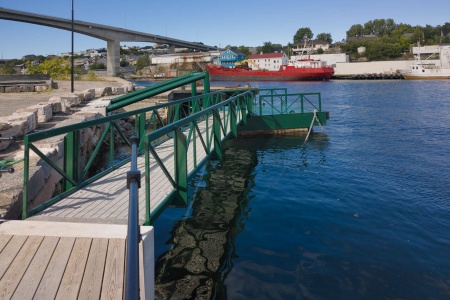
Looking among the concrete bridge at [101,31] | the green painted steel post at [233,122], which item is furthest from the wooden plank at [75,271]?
the concrete bridge at [101,31]

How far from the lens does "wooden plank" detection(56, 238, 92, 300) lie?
2.96 m

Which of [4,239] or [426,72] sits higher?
[426,72]

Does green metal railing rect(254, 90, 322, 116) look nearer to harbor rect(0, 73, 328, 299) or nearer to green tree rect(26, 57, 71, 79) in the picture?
harbor rect(0, 73, 328, 299)

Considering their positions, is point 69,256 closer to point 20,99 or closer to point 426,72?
point 20,99

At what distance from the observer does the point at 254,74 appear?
81.2 metres

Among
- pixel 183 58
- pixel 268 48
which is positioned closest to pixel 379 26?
pixel 268 48

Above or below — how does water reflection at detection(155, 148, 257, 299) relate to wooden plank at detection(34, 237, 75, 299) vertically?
below

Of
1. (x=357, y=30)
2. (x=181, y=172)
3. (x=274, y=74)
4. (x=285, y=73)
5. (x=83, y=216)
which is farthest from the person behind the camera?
(x=357, y=30)

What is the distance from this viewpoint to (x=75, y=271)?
3.20 m

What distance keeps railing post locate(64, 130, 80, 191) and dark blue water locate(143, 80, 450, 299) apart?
6.42 ft

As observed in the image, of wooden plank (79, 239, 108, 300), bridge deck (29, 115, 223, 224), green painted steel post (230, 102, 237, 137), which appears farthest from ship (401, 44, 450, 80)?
wooden plank (79, 239, 108, 300)

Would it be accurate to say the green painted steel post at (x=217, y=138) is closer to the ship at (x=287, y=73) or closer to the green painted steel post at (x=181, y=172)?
the green painted steel post at (x=181, y=172)

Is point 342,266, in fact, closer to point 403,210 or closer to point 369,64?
point 403,210

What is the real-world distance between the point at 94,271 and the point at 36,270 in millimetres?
525
